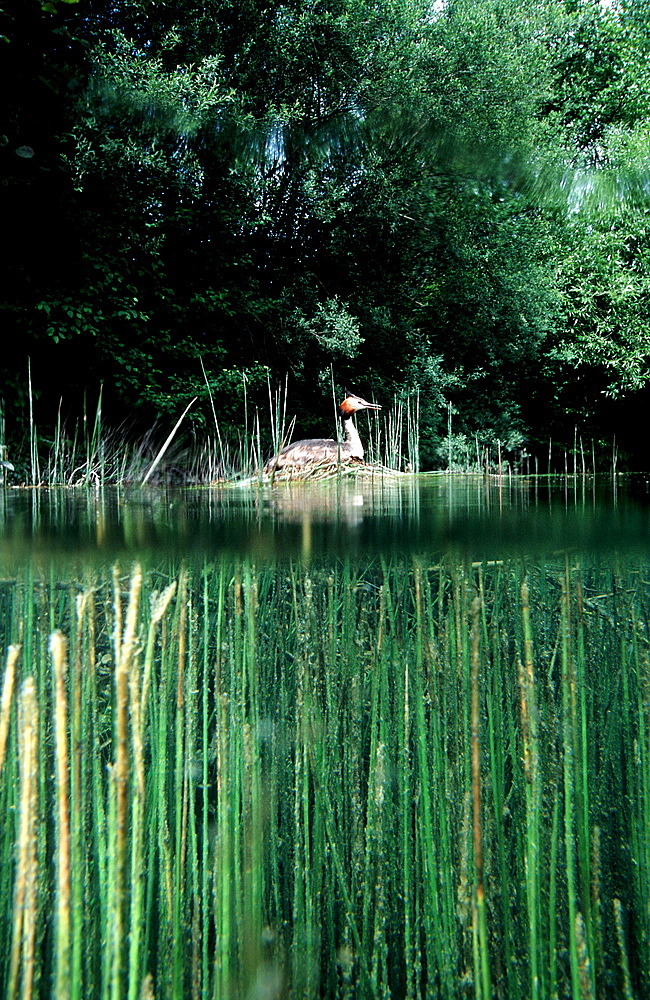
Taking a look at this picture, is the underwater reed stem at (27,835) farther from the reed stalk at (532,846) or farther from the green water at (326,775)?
the reed stalk at (532,846)

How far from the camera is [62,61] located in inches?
254

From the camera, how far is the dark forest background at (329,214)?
663 centimetres

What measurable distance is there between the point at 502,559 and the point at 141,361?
21.6ft

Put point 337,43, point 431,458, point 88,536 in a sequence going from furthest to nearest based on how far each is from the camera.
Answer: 1. point 431,458
2. point 337,43
3. point 88,536

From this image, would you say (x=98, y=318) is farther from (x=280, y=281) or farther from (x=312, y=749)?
(x=312, y=749)

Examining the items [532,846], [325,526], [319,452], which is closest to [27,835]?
[532,846]

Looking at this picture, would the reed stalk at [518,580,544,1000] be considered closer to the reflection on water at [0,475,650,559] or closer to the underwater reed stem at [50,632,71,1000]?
the underwater reed stem at [50,632,71,1000]

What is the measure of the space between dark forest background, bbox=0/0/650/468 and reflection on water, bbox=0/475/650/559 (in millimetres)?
2037

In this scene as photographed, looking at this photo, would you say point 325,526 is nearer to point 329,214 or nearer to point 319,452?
point 319,452

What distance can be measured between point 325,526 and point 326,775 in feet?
3.37

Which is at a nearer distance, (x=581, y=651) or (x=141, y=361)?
(x=581, y=651)

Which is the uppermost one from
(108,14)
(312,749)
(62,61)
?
(108,14)

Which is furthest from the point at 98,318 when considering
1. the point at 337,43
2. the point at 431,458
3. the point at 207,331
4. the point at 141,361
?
the point at 431,458

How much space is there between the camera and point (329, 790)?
91 cm
